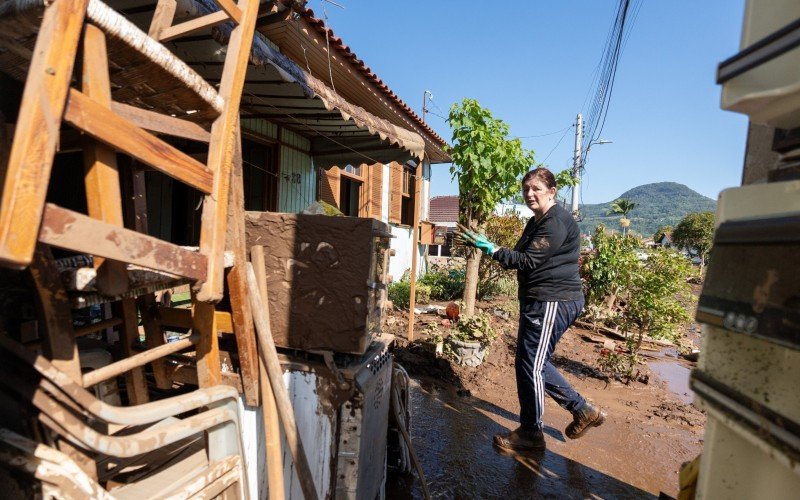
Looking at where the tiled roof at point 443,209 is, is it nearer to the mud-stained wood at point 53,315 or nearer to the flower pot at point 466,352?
the flower pot at point 466,352

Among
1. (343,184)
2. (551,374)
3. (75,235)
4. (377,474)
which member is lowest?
(377,474)

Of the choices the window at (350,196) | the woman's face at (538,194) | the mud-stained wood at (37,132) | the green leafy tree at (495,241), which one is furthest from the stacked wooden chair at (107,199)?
the green leafy tree at (495,241)

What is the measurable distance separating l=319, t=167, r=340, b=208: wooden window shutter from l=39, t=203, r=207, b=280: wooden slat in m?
5.86

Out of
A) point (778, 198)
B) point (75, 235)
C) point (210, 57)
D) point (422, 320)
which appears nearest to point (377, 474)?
point (75, 235)

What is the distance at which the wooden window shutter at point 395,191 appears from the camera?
9805 millimetres

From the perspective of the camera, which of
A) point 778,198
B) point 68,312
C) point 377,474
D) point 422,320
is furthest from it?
point 422,320

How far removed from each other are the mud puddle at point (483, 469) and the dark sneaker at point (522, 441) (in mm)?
64

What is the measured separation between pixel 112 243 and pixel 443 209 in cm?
2787

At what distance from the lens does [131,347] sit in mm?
1526

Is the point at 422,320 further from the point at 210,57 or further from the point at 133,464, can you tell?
the point at 133,464

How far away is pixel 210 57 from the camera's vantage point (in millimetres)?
2658

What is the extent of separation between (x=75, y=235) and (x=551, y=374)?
113 inches

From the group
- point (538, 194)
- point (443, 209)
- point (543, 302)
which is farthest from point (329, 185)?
point (443, 209)

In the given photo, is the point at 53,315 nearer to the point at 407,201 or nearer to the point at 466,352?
the point at 466,352
